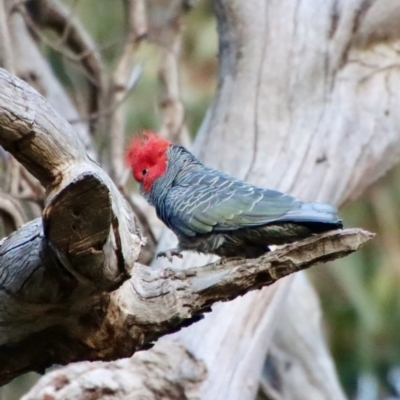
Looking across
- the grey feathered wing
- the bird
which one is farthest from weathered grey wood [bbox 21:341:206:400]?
the grey feathered wing

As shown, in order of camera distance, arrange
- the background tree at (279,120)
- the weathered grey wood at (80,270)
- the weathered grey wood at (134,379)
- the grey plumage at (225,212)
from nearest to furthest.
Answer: the weathered grey wood at (80,270), the grey plumage at (225,212), the weathered grey wood at (134,379), the background tree at (279,120)

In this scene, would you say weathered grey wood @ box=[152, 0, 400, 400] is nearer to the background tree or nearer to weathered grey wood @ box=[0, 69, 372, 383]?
the background tree

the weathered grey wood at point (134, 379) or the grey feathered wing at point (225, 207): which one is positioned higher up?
the grey feathered wing at point (225, 207)

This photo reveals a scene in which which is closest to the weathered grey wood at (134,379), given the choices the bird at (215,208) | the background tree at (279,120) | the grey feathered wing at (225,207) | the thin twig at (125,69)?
the background tree at (279,120)

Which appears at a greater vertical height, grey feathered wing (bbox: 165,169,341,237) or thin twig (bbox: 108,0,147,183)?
thin twig (bbox: 108,0,147,183)

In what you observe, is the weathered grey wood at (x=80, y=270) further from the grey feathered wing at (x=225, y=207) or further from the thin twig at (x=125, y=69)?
the thin twig at (x=125, y=69)

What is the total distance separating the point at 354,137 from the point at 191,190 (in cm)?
123

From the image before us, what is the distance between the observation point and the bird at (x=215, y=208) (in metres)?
2.52

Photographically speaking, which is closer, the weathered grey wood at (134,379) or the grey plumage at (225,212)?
the grey plumage at (225,212)

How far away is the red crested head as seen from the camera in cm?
311

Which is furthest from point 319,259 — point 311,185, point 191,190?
point 311,185

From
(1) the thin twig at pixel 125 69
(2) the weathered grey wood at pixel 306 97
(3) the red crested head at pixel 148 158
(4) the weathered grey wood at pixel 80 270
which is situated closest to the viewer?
(4) the weathered grey wood at pixel 80 270

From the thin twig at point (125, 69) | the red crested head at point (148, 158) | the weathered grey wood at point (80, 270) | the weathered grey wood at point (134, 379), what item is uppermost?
the thin twig at point (125, 69)

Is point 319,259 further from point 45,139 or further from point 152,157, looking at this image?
point 152,157
